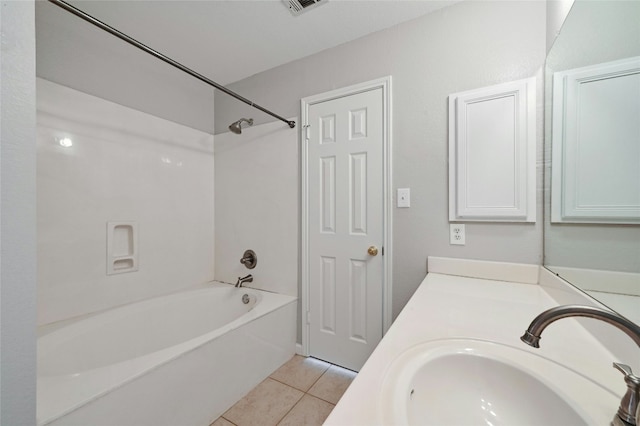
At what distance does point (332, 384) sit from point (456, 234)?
4.20 feet

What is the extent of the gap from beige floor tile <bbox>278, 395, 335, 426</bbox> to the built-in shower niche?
5.01 feet

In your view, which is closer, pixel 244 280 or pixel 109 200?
pixel 109 200

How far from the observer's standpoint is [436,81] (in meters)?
1.45

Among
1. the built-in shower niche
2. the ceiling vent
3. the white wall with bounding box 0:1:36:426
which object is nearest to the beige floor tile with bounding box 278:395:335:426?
the white wall with bounding box 0:1:36:426

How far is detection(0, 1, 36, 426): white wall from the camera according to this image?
1.89ft

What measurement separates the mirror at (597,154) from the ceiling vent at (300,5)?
1.22 m

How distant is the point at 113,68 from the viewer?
1.74 m

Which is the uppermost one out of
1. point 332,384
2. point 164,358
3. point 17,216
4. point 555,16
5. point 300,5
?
point 300,5

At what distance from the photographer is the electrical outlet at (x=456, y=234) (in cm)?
138

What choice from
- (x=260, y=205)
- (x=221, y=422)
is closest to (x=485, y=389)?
(x=221, y=422)

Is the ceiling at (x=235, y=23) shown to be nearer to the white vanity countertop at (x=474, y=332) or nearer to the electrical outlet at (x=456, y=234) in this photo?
the electrical outlet at (x=456, y=234)

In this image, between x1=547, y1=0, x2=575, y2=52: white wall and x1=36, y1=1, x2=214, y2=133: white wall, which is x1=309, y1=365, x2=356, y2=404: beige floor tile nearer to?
x1=547, y1=0, x2=575, y2=52: white wall

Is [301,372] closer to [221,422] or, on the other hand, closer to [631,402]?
[221,422]

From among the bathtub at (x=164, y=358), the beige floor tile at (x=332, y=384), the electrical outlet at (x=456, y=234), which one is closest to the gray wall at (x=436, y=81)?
the electrical outlet at (x=456, y=234)
